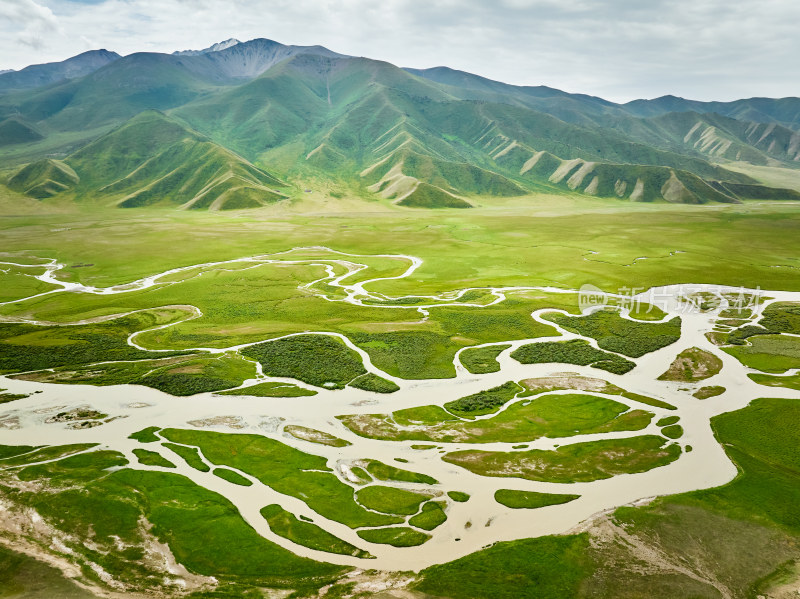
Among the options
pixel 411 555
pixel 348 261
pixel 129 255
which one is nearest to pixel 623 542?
pixel 411 555

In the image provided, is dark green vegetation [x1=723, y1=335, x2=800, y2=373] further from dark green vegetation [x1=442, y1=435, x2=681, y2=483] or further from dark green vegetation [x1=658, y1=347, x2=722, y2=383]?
dark green vegetation [x1=442, y1=435, x2=681, y2=483]

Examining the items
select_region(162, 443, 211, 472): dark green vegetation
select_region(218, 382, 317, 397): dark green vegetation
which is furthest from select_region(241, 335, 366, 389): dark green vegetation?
select_region(162, 443, 211, 472): dark green vegetation

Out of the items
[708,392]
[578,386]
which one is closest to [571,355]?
[578,386]

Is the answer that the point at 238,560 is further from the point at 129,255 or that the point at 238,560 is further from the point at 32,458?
the point at 129,255

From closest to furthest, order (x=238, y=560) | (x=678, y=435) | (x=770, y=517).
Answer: (x=238, y=560) → (x=770, y=517) → (x=678, y=435)

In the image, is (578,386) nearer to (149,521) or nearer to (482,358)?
(482,358)
